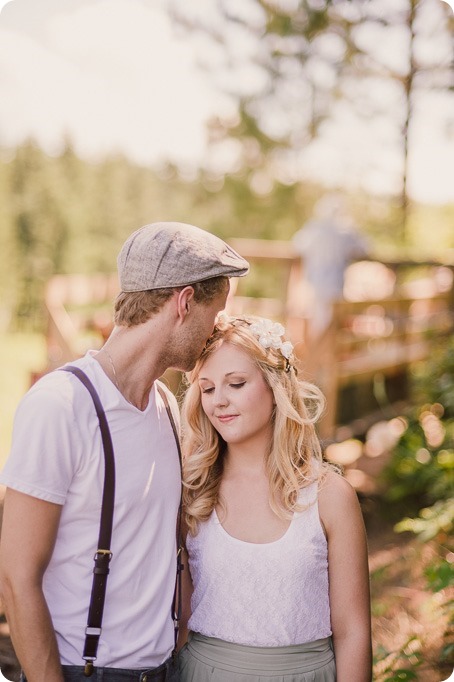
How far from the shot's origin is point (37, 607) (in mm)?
1693

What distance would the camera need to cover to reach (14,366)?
11.2 m

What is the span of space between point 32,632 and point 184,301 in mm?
878

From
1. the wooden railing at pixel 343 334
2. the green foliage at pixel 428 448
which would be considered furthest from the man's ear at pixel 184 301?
the wooden railing at pixel 343 334

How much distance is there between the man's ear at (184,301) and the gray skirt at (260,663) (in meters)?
0.92

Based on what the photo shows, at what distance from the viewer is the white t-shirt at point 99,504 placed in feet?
5.57

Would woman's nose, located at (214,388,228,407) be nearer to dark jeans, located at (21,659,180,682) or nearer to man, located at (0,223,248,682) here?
man, located at (0,223,248,682)

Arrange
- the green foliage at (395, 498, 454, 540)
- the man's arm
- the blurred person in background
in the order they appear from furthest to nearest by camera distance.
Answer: the blurred person in background < the green foliage at (395, 498, 454, 540) < the man's arm

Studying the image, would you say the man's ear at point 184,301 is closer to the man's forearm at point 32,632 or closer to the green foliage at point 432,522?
the man's forearm at point 32,632

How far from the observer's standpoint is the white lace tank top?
2068mm

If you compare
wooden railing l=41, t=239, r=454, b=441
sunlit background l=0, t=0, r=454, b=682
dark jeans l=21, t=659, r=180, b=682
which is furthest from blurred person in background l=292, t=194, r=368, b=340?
dark jeans l=21, t=659, r=180, b=682

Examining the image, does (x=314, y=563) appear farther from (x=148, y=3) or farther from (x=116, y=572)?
(x=148, y=3)

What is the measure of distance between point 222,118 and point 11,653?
1314 cm

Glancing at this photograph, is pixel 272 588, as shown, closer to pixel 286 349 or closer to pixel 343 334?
pixel 286 349

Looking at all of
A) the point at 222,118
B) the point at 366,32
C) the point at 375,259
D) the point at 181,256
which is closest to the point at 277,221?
the point at 222,118
